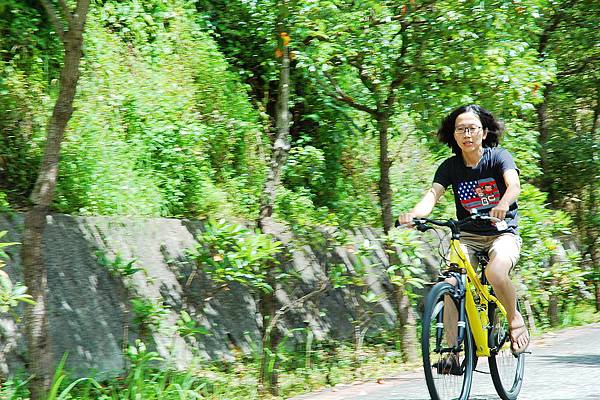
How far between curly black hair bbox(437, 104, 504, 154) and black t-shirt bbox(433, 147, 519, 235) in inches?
9.6

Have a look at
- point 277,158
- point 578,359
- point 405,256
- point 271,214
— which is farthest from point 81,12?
point 578,359

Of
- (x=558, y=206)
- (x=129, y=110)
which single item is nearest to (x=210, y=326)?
(x=129, y=110)

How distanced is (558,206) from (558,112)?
1.82m

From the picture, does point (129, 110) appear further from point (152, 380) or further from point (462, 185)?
point (462, 185)

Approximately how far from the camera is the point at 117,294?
7375 mm

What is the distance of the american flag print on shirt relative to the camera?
265 inches

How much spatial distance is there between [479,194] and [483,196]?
35mm

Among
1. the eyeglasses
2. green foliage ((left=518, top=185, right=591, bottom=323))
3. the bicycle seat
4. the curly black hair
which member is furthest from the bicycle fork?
green foliage ((left=518, top=185, right=591, bottom=323))

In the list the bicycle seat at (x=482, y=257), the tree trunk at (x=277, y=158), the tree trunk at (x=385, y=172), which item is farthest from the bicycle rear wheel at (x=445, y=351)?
the tree trunk at (x=385, y=172)

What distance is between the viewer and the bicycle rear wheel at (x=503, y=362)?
6676 mm

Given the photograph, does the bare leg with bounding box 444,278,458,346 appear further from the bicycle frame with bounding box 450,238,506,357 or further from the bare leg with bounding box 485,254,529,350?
the bare leg with bounding box 485,254,529,350

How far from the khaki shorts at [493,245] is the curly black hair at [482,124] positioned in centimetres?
74

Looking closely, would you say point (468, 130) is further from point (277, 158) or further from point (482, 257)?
point (277, 158)

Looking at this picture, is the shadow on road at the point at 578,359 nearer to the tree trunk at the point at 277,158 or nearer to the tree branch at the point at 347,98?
the tree branch at the point at 347,98
